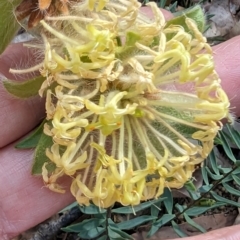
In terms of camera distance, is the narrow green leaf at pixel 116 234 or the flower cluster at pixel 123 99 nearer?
the flower cluster at pixel 123 99

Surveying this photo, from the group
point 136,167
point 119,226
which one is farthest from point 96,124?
point 119,226

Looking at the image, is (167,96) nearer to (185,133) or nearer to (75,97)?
(185,133)

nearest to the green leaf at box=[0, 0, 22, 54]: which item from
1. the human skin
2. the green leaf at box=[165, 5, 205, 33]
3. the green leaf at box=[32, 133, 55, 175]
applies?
the human skin

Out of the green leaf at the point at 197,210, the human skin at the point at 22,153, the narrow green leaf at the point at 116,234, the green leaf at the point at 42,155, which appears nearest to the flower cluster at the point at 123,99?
the green leaf at the point at 42,155

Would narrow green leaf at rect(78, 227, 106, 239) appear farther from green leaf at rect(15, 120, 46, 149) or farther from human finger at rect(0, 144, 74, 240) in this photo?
green leaf at rect(15, 120, 46, 149)

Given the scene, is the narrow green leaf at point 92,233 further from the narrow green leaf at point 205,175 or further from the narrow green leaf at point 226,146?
the narrow green leaf at point 226,146

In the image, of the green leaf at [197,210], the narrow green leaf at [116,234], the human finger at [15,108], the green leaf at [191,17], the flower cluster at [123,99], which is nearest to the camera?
the flower cluster at [123,99]

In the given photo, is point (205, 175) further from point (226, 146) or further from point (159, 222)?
point (159, 222)
